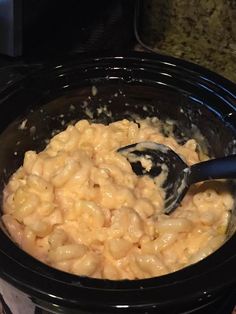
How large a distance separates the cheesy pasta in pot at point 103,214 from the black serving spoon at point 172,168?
1 centimetres

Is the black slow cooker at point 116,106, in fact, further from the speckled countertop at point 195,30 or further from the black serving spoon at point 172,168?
the speckled countertop at point 195,30

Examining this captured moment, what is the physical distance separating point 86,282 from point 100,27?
0.59 m

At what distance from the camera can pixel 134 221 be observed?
0.79 m

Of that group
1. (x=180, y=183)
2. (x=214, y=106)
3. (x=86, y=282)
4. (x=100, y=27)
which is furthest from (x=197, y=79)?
(x=86, y=282)

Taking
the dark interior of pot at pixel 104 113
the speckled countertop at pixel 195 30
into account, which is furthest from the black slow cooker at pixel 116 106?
the speckled countertop at pixel 195 30

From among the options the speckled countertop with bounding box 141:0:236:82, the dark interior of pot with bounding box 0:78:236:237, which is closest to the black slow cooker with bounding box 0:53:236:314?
the dark interior of pot with bounding box 0:78:236:237

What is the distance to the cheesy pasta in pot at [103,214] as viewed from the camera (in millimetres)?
761

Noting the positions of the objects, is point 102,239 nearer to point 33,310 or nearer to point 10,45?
point 33,310

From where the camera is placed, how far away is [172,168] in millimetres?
876

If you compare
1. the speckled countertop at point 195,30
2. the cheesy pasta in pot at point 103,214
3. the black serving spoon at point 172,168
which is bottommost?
the cheesy pasta in pot at point 103,214

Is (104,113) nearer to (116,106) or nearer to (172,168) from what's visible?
(116,106)

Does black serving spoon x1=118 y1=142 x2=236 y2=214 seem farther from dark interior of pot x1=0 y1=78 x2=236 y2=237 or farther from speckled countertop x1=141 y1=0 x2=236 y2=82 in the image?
speckled countertop x1=141 y1=0 x2=236 y2=82

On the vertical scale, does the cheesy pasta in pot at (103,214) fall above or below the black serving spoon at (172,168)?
below

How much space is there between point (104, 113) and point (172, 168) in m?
0.17
